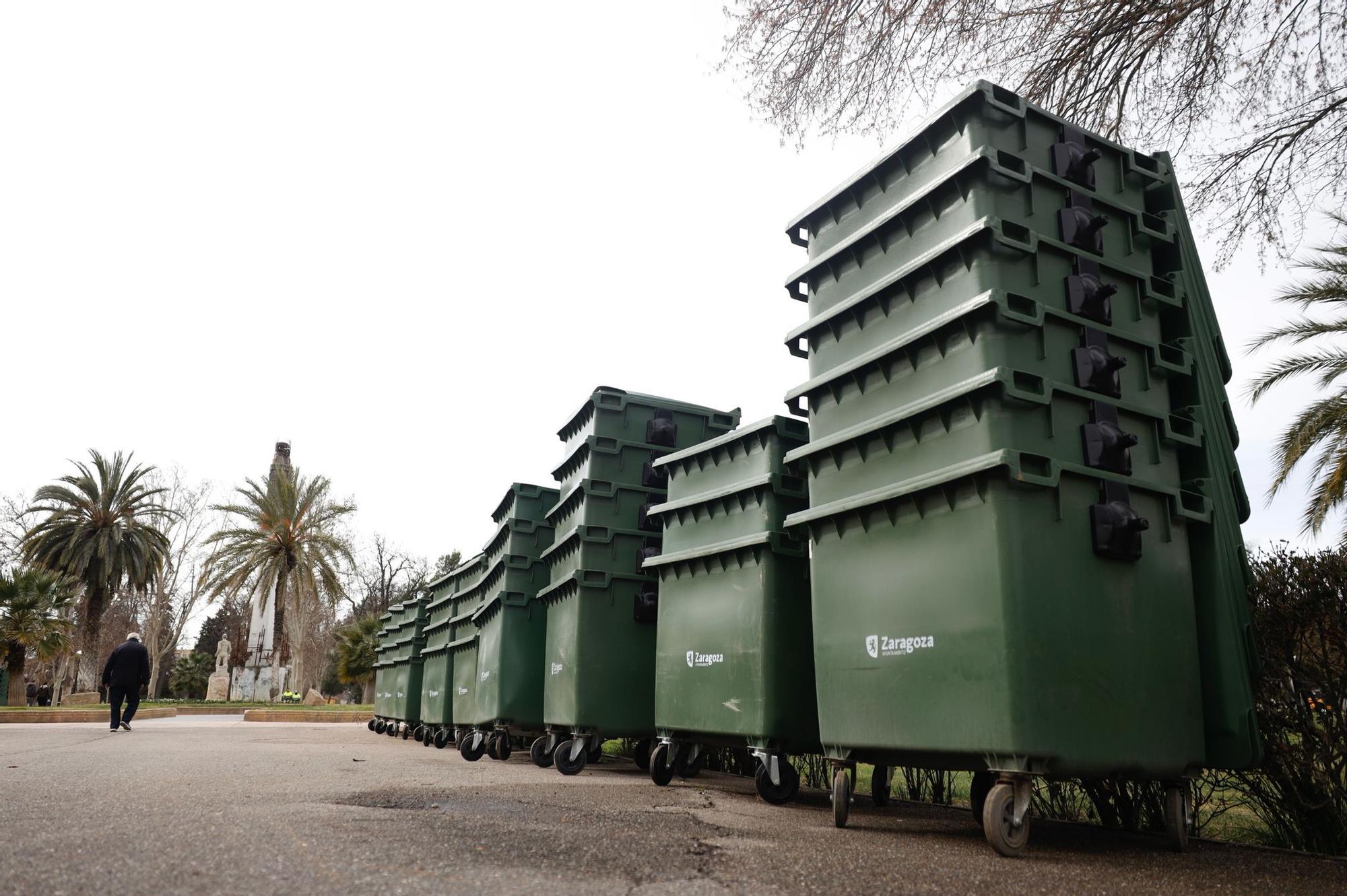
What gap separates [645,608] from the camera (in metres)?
7.32

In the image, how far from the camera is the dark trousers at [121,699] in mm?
14516

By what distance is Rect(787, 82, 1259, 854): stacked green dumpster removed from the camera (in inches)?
147

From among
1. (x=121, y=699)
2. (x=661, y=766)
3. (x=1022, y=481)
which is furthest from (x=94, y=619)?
(x=1022, y=481)

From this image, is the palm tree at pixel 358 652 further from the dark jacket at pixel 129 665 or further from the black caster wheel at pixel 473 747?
the black caster wheel at pixel 473 747

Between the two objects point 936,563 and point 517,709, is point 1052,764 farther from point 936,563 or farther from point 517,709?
point 517,709

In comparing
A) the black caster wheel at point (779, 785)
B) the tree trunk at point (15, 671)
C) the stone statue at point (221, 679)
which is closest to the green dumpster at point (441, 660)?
the black caster wheel at point (779, 785)

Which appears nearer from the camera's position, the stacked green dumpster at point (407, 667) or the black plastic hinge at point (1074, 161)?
the black plastic hinge at point (1074, 161)

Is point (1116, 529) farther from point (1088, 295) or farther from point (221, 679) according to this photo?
point (221, 679)

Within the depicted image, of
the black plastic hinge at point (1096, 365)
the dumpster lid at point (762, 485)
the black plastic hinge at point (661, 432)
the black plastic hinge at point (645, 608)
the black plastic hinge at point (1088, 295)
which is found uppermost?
the black plastic hinge at point (661, 432)

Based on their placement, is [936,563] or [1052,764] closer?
[1052,764]

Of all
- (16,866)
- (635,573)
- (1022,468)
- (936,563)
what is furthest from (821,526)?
(16,866)

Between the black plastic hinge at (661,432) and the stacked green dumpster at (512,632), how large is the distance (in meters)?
1.98

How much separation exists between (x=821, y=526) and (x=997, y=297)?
1475 mm

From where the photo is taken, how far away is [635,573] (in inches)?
293
